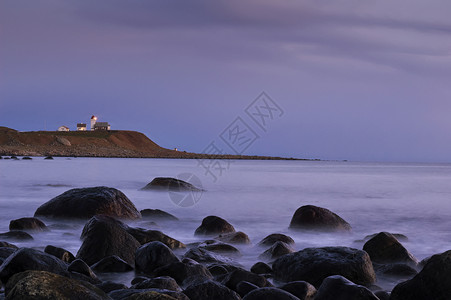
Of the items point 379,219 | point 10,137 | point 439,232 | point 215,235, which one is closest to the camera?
point 215,235

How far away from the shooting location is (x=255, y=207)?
1861 centimetres

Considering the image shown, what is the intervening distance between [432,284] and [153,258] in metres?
3.68

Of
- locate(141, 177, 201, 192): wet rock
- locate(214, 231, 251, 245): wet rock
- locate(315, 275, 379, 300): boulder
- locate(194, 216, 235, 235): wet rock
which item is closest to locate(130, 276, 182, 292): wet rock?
locate(315, 275, 379, 300): boulder

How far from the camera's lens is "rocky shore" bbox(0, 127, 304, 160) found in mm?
116838

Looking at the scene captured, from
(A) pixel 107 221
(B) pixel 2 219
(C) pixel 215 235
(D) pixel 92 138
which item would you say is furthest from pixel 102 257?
(D) pixel 92 138

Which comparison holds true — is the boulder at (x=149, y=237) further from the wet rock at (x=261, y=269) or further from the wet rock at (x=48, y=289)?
the wet rock at (x=48, y=289)

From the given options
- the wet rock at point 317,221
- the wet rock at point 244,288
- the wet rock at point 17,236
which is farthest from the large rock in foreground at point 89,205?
the wet rock at point 244,288

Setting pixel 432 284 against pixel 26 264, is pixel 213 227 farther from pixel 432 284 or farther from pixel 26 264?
pixel 432 284

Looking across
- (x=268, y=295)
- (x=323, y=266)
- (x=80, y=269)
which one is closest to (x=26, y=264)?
(x=80, y=269)

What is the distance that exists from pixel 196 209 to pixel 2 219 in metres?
6.32

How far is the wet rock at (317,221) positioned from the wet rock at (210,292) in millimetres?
6280

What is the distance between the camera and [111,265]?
6.85m

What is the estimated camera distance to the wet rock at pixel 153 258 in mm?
6703

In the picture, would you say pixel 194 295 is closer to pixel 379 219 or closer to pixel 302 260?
pixel 302 260
